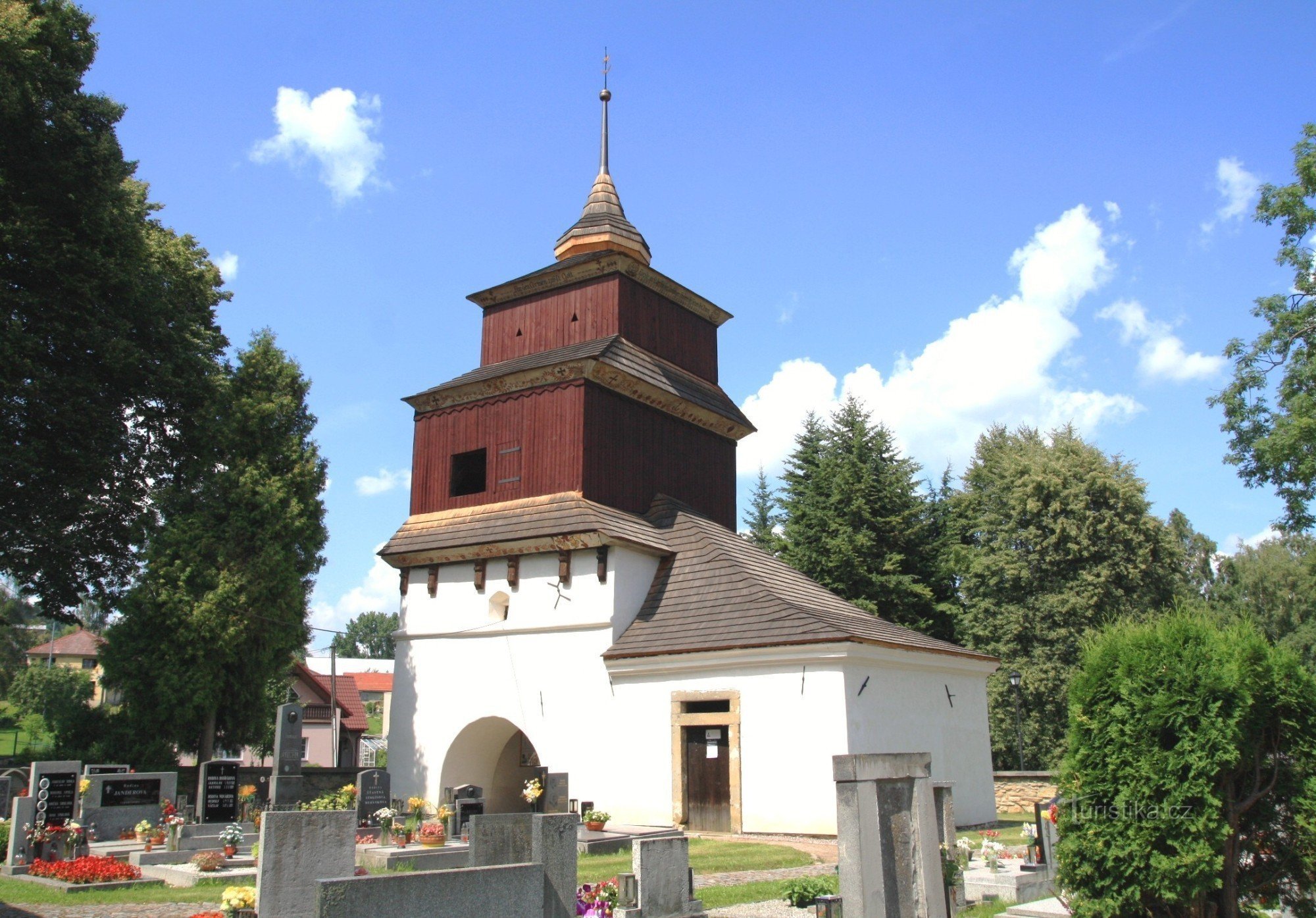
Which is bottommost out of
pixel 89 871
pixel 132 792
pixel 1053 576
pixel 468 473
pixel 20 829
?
pixel 89 871

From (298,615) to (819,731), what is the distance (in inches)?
580

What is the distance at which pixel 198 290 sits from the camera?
92.4 ft

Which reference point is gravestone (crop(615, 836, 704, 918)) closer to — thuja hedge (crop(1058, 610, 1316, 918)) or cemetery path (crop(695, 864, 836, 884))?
cemetery path (crop(695, 864, 836, 884))

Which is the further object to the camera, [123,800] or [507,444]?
[507,444]

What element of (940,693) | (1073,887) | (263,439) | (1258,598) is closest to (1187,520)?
(1258,598)

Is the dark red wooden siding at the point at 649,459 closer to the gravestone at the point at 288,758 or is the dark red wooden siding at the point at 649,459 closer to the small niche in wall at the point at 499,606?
the small niche in wall at the point at 499,606

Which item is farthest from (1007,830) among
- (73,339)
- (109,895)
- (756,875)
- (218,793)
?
(73,339)

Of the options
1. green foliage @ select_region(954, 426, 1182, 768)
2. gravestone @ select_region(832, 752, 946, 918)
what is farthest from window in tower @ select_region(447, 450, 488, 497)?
green foliage @ select_region(954, 426, 1182, 768)

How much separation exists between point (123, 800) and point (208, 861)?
5622 mm

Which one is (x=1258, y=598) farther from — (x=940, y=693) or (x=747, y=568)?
(x=747, y=568)

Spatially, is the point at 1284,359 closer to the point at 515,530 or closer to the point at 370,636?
the point at 515,530

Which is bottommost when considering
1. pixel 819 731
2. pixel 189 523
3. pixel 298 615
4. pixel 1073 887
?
pixel 1073 887

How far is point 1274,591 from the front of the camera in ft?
166

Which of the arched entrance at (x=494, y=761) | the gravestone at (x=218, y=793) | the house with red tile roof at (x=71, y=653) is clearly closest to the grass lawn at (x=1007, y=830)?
the arched entrance at (x=494, y=761)
